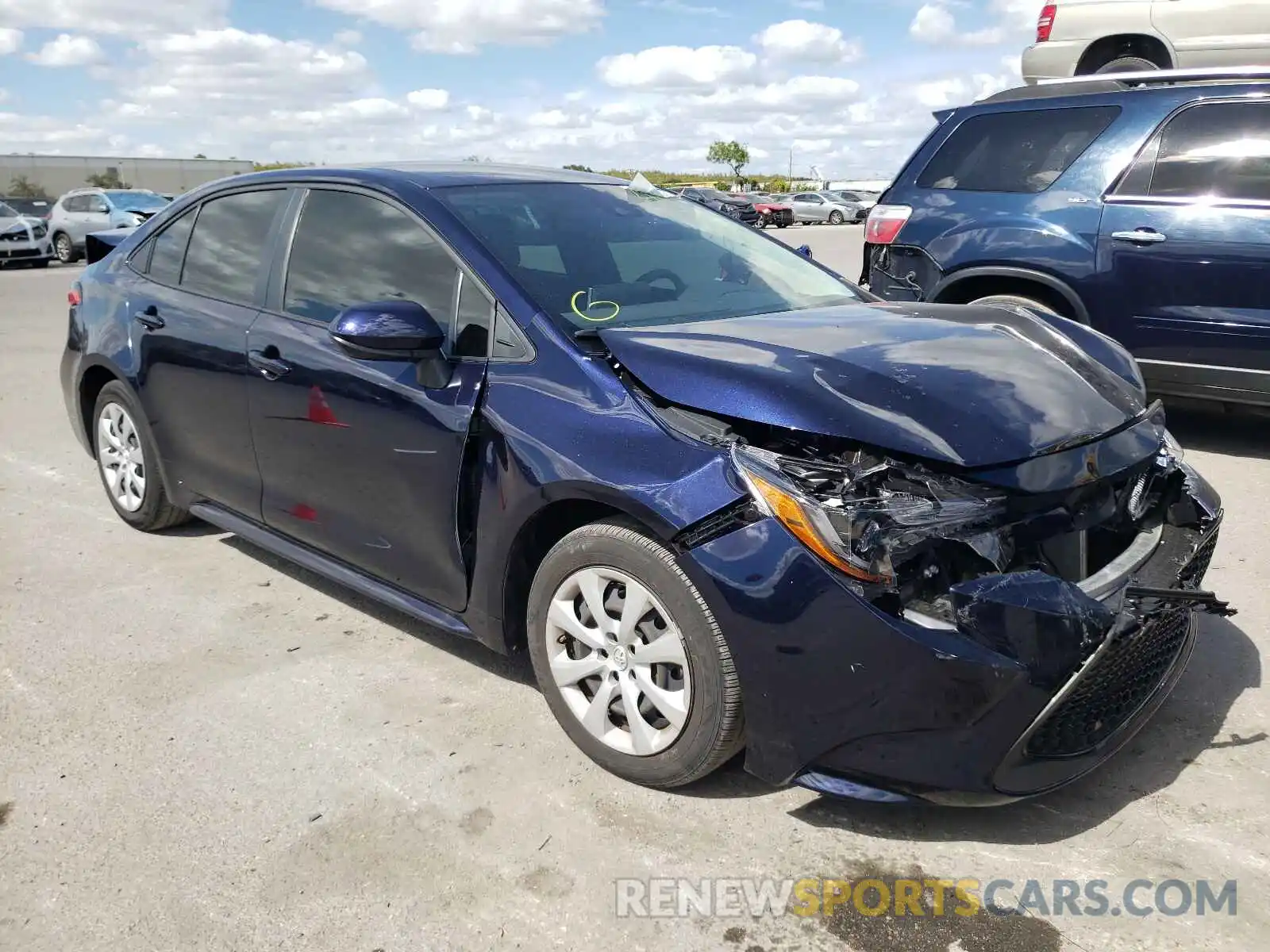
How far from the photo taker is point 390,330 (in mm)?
3068

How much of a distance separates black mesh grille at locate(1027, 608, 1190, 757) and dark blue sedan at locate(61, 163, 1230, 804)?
0.04 ft

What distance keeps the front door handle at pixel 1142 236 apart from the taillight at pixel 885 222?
1230 millimetres

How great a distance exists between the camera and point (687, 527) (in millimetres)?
2541

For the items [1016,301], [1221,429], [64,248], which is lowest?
[1221,429]

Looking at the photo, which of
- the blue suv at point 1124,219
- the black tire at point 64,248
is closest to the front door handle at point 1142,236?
the blue suv at point 1124,219

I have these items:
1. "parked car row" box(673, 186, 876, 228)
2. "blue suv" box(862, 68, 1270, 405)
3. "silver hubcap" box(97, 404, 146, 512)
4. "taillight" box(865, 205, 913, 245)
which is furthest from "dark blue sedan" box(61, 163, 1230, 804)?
"parked car row" box(673, 186, 876, 228)

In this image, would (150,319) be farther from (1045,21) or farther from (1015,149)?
(1045,21)

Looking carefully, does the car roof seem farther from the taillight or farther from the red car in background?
the red car in background

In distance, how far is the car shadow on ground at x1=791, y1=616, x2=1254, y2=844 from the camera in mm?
2666

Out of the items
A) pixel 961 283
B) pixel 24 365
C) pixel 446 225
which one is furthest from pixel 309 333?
pixel 24 365

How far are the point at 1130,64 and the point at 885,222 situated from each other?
4.01m

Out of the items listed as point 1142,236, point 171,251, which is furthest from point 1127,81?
point 171,251

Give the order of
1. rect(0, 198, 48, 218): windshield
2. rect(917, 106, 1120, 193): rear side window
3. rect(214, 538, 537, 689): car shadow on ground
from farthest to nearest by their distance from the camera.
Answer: rect(0, 198, 48, 218): windshield < rect(917, 106, 1120, 193): rear side window < rect(214, 538, 537, 689): car shadow on ground

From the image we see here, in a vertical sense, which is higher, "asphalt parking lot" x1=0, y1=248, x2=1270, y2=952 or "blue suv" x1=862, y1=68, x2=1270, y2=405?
"blue suv" x1=862, y1=68, x2=1270, y2=405
